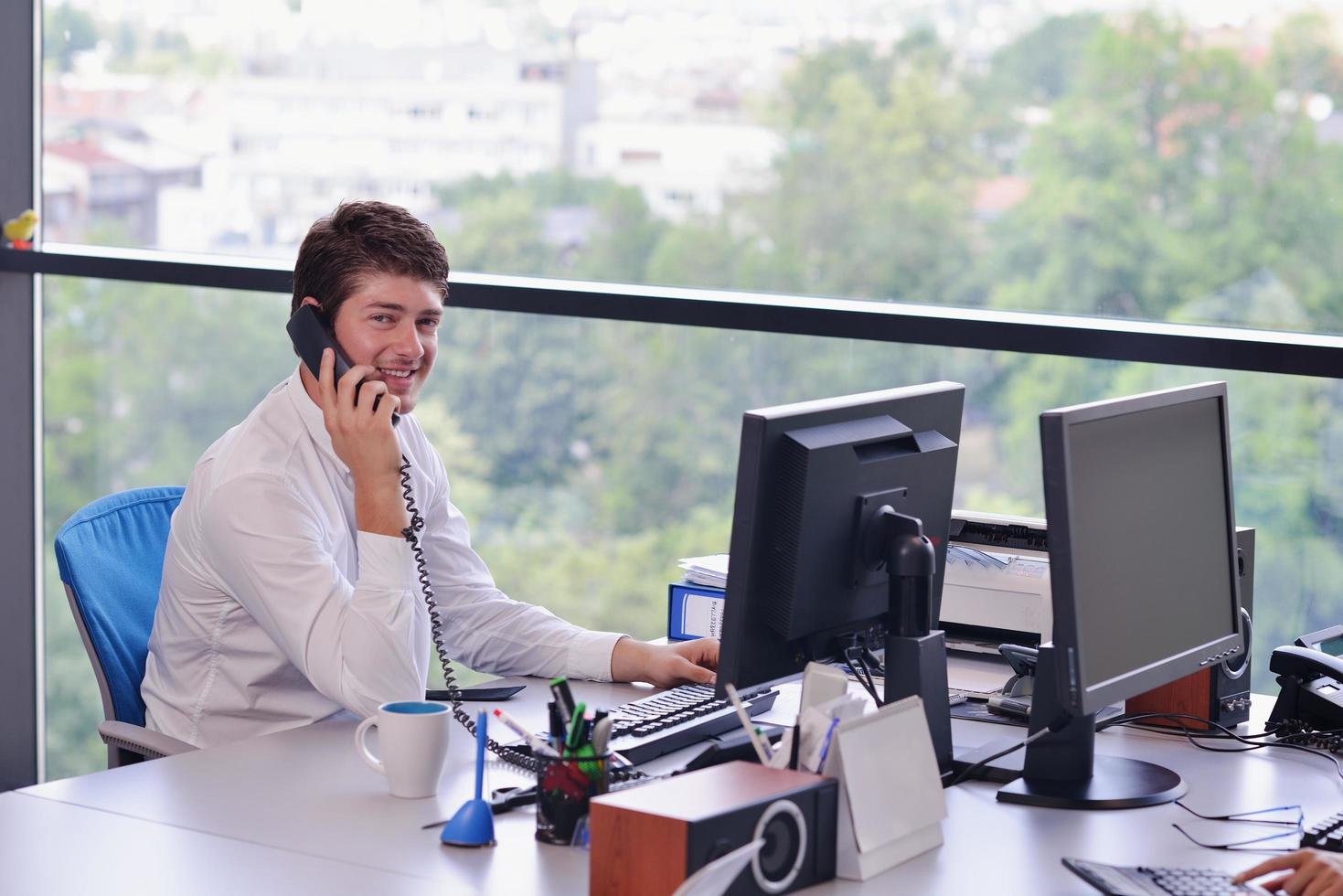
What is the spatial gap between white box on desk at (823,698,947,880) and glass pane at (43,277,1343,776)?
1257mm

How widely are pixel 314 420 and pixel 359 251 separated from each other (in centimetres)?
25

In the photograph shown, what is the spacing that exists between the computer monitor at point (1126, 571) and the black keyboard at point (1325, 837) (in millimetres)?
172

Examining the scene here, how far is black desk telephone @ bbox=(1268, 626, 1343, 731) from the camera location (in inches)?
82.3

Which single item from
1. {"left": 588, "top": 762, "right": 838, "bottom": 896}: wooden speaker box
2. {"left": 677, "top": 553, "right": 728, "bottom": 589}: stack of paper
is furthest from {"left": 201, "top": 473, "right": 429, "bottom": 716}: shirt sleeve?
{"left": 588, "top": 762, "right": 838, "bottom": 896}: wooden speaker box

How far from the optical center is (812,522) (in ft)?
5.44

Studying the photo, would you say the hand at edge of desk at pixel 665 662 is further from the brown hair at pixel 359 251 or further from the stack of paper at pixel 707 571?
the brown hair at pixel 359 251

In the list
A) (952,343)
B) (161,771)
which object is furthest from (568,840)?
(952,343)

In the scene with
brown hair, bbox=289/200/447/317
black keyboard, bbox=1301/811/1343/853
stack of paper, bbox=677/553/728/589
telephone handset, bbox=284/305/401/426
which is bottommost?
black keyboard, bbox=1301/811/1343/853

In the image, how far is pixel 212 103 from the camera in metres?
4.03

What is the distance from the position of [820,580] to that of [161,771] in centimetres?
79

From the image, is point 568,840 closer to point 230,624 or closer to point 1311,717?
point 230,624

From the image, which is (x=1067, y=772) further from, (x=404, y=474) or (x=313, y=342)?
(x=313, y=342)

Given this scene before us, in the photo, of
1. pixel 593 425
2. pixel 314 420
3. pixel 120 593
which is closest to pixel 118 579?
pixel 120 593

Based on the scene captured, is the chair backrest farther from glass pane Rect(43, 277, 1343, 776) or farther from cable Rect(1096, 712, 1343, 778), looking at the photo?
cable Rect(1096, 712, 1343, 778)
